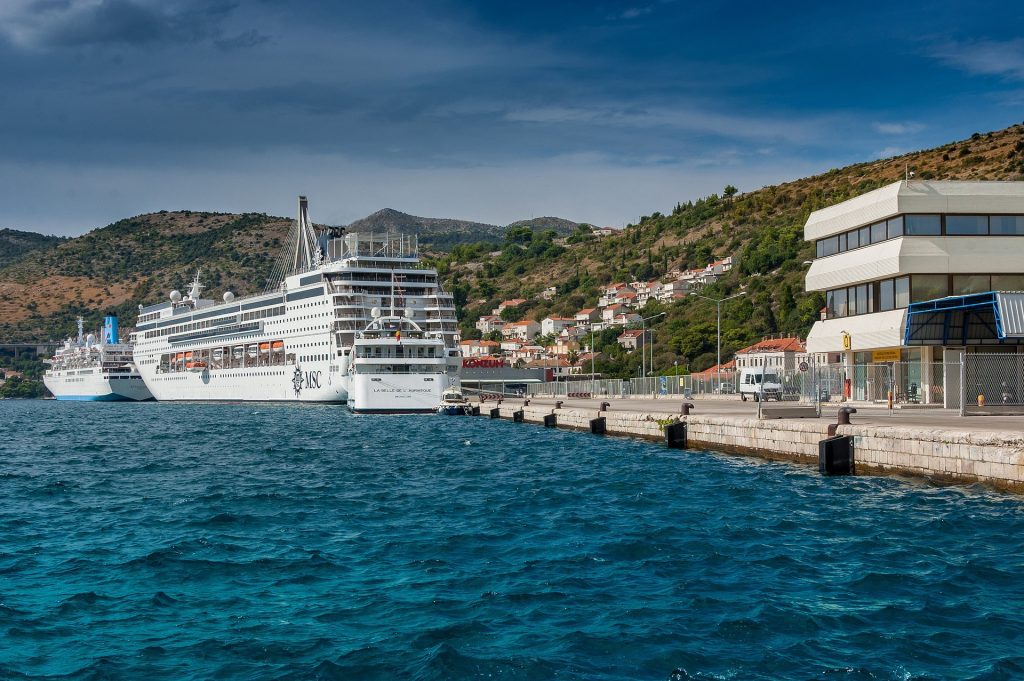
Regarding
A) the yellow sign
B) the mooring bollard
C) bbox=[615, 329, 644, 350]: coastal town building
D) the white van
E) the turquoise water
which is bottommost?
the turquoise water

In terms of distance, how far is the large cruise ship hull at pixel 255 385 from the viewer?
7981 centimetres

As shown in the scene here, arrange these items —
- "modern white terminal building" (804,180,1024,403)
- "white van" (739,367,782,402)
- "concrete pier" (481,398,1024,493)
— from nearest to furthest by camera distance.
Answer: "concrete pier" (481,398,1024,493)
"modern white terminal building" (804,180,1024,403)
"white van" (739,367,782,402)

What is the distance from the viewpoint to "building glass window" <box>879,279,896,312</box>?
40562 mm

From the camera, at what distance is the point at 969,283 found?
1549 inches

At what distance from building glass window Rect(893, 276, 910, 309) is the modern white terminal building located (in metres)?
0.04

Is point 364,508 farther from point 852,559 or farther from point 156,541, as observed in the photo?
point 852,559

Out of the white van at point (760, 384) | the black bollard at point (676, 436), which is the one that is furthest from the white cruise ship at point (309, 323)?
the black bollard at point (676, 436)

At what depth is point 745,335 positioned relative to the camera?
11675 cm

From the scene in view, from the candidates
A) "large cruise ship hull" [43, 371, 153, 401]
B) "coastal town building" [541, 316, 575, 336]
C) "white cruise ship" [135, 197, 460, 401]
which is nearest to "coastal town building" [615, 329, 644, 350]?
"coastal town building" [541, 316, 575, 336]

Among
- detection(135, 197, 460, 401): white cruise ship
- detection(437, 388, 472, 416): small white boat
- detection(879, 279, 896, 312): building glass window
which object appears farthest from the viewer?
detection(135, 197, 460, 401): white cruise ship

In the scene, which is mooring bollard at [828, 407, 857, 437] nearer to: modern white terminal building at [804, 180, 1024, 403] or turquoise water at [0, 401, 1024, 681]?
turquoise water at [0, 401, 1024, 681]

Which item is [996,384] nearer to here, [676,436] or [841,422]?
[841,422]

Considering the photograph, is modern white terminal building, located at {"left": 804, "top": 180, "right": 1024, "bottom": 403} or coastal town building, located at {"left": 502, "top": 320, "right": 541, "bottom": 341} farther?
coastal town building, located at {"left": 502, "top": 320, "right": 541, "bottom": 341}

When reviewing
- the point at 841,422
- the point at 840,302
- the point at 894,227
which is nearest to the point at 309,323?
the point at 840,302
